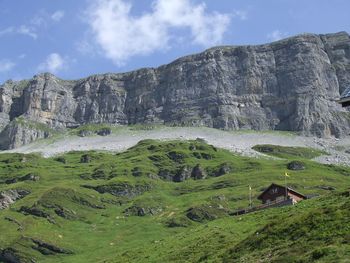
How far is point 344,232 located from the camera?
4238 cm

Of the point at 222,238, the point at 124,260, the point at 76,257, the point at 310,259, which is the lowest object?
the point at 76,257

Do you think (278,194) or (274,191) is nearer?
(278,194)

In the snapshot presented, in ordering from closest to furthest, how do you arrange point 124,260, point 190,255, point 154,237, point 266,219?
point 190,255 < point 266,219 < point 124,260 < point 154,237

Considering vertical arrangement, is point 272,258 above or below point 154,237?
above

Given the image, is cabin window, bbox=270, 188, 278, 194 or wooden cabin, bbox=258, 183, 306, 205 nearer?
wooden cabin, bbox=258, 183, 306, 205

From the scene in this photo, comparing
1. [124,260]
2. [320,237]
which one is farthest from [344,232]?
[124,260]

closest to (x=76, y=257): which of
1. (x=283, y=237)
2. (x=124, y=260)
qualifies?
(x=124, y=260)

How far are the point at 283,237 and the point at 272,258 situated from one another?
4768 millimetres

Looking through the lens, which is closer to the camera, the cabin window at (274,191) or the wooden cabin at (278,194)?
the wooden cabin at (278,194)

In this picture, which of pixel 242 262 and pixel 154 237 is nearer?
pixel 242 262

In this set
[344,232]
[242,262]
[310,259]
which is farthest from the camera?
[242,262]

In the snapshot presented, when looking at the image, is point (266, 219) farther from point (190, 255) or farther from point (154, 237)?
point (154, 237)

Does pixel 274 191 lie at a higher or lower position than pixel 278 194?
higher

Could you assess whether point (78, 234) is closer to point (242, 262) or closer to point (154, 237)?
point (154, 237)
